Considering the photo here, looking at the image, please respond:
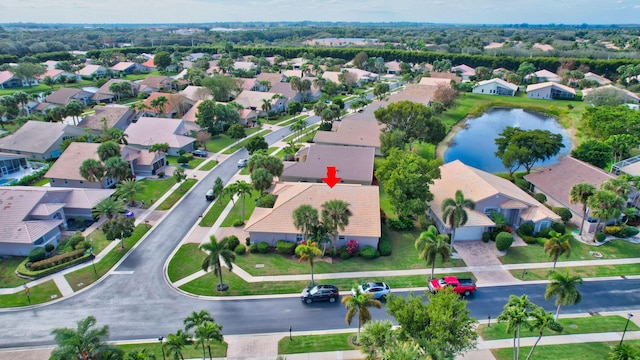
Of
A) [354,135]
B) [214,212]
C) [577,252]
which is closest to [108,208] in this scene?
[214,212]

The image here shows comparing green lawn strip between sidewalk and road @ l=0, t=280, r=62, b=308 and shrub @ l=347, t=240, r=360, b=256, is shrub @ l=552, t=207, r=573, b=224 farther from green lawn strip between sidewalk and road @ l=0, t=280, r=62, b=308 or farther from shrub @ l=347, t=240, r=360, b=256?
green lawn strip between sidewalk and road @ l=0, t=280, r=62, b=308

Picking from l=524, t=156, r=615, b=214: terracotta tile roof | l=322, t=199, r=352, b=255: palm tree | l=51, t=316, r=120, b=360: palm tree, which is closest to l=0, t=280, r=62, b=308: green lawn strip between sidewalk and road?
l=51, t=316, r=120, b=360: palm tree

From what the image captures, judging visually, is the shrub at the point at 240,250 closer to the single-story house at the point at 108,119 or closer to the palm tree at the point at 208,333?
the palm tree at the point at 208,333

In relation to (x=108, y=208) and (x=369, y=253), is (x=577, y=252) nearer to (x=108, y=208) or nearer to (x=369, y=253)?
(x=369, y=253)

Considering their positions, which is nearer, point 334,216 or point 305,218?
point 305,218

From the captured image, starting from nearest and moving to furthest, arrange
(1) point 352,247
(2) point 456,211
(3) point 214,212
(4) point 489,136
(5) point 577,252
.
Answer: (2) point 456,211
(1) point 352,247
(5) point 577,252
(3) point 214,212
(4) point 489,136

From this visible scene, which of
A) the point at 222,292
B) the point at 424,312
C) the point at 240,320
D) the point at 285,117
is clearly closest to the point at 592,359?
the point at 424,312
